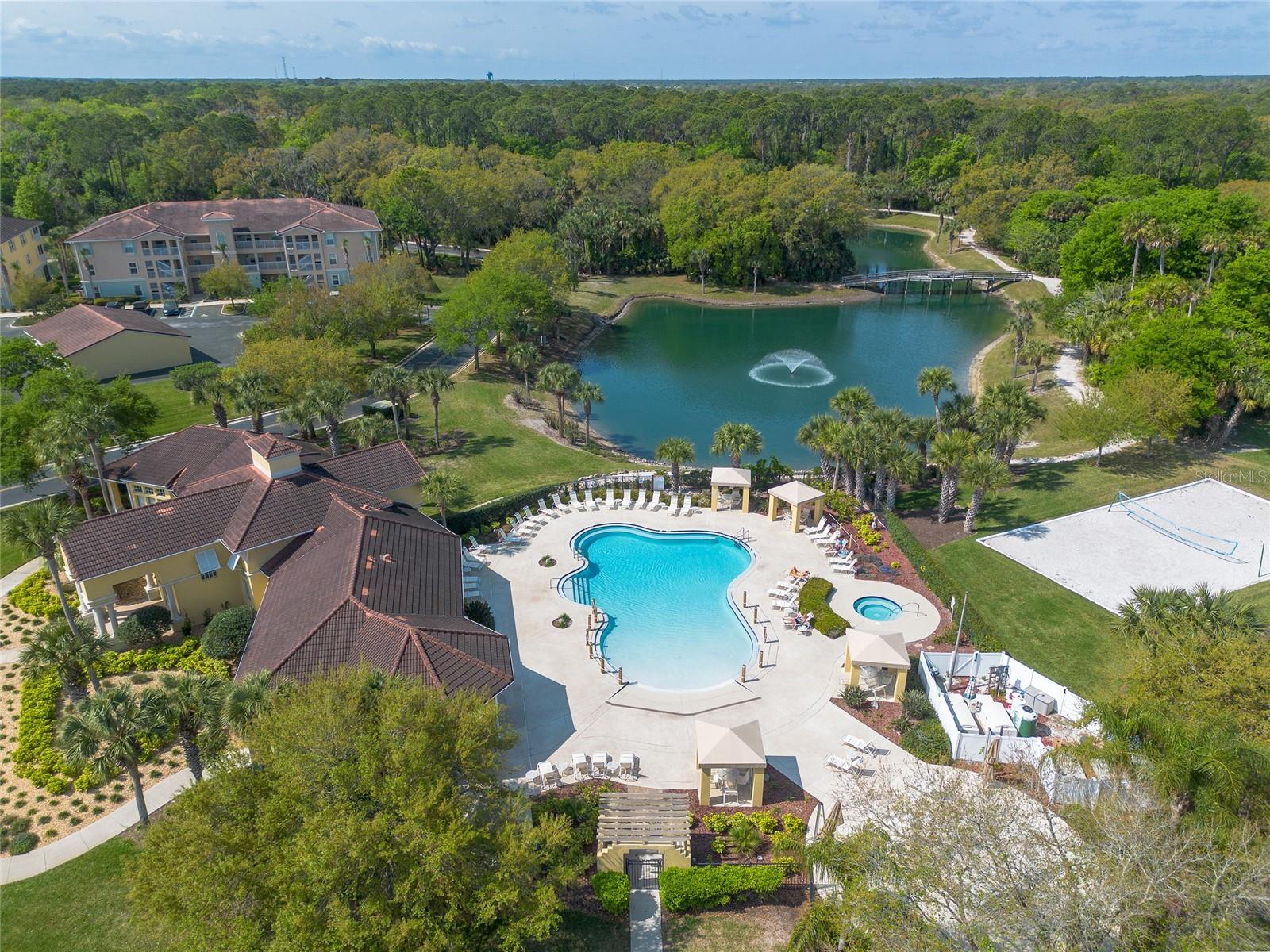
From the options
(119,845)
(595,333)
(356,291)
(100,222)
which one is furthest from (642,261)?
(119,845)

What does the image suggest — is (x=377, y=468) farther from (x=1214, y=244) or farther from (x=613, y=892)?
(x=1214, y=244)

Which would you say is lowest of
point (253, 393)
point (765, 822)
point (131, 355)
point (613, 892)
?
point (765, 822)

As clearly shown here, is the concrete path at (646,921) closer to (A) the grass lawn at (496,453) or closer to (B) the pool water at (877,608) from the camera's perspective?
(B) the pool water at (877,608)

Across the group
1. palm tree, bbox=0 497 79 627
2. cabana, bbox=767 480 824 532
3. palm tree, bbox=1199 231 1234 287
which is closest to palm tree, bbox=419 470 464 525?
palm tree, bbox=0 497 79 627

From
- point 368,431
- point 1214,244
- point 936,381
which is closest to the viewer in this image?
point 368,431

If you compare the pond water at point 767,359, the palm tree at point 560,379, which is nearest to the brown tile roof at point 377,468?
the palm tree at point 560,379

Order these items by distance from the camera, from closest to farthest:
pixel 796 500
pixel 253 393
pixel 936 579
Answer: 1. pixel 936 579
2. pixel 796 500
3. pixel 253 393

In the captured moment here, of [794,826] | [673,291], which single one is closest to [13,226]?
[673,291]

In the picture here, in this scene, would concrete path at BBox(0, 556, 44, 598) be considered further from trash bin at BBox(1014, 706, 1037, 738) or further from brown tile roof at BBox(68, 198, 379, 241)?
brown tile roof at BBox(68, 198, 379, 241)
